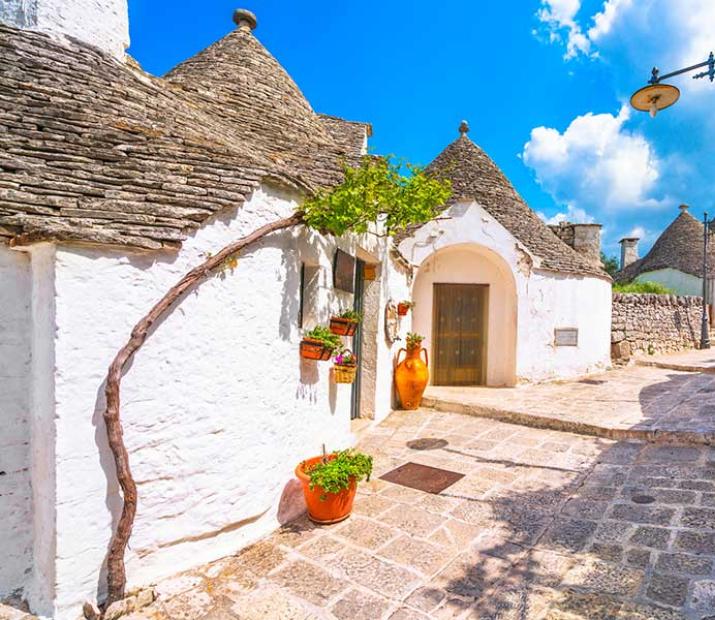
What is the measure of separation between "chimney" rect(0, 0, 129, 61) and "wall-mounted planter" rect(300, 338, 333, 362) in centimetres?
397

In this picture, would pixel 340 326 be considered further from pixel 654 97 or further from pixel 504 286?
pixel 504 286

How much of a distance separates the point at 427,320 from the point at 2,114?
778 centimetres

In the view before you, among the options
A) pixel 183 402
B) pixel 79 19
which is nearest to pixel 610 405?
pixel 183 402

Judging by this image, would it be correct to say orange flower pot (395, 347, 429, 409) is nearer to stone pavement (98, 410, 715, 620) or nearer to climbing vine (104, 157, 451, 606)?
stone pavement (98, 410, 715, 620)

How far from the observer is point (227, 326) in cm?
324

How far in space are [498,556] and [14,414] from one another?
369cm

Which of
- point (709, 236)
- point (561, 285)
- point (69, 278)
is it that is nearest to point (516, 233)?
point (561, 285)

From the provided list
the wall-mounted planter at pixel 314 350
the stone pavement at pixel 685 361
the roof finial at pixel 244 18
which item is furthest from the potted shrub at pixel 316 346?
the stone pavement at pixel 685 361

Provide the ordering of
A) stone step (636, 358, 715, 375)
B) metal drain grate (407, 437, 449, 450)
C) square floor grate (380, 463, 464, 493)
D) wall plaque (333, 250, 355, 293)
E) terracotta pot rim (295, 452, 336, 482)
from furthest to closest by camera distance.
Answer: stone step (636, 358, 715, 375)
metal drain grate (407, 437, 449, 450)
wall plaque (333, 250, 355, 293)
square floor grate (380, 463, 464, 493)
terracotta pot rim (295, 452, 336, 482)

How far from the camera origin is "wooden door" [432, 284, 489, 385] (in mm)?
9430

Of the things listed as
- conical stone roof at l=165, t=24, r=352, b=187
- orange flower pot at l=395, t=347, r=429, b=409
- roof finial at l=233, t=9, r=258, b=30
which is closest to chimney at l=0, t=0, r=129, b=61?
conical stone roof at l=165, t=24, r=352, b=187

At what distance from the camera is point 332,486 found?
354 cm

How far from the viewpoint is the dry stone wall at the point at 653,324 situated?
41.3 feet

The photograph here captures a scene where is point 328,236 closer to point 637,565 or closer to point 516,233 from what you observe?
point 637,565
